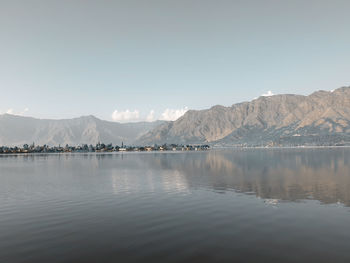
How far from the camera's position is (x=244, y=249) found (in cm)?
2148

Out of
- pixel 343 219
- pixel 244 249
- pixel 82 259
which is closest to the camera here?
pixel 82 259

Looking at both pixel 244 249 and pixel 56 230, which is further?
pixel 56 230

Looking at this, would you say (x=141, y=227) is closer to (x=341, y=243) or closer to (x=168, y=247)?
(x=168, y=247)

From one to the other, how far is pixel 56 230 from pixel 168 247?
1433 cm

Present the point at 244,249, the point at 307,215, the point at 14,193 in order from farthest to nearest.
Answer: the point at 14,193 < the point at 307,215 < the point at 244,249

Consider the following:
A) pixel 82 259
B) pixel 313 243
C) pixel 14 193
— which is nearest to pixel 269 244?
pixel 313 243

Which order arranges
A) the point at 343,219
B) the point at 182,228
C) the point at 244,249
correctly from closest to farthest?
the point at 244,249, the point at 182,228, the point at 343,219

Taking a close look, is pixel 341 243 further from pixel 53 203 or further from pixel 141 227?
pixel 53 203

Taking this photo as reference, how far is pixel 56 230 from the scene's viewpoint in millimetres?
27812

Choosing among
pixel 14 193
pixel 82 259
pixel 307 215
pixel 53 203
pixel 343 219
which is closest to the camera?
pixel 82 259

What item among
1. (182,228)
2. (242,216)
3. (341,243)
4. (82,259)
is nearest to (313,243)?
(341,243)

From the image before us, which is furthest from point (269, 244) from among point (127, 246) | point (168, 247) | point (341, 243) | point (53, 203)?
point (53, 203)

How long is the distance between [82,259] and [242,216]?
20960 millimetres

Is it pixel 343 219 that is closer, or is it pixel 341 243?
pixel 341 243
